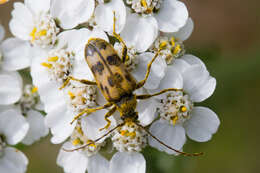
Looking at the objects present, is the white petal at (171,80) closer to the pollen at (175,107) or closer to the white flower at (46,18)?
the pollen at (175,107)

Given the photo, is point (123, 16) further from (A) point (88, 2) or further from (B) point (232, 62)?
(B) point (232, 62)

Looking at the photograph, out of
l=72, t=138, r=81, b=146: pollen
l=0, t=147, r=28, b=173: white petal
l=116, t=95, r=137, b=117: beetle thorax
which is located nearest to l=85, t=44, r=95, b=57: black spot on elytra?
l=116, t=95, r=137, b=117: beetle thorax

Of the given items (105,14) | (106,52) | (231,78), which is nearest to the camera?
(106,52)

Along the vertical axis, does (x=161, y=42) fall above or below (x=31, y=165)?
above

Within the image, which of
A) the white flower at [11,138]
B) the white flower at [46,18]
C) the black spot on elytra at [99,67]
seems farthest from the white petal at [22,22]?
the black spot on elytra at [99,67]

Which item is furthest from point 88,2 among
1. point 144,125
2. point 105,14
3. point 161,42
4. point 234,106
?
point 234,106

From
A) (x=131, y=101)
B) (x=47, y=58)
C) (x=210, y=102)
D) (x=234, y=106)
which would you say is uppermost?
(x=47, y=58)

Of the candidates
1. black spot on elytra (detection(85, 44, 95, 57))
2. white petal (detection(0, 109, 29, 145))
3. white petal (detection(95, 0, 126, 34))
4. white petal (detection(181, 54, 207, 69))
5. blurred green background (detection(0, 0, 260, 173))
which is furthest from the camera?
blurred green background (detection(0, 0, 260, 173))

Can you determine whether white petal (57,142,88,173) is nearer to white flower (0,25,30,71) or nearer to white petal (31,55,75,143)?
white petal (31,55,75,143)
